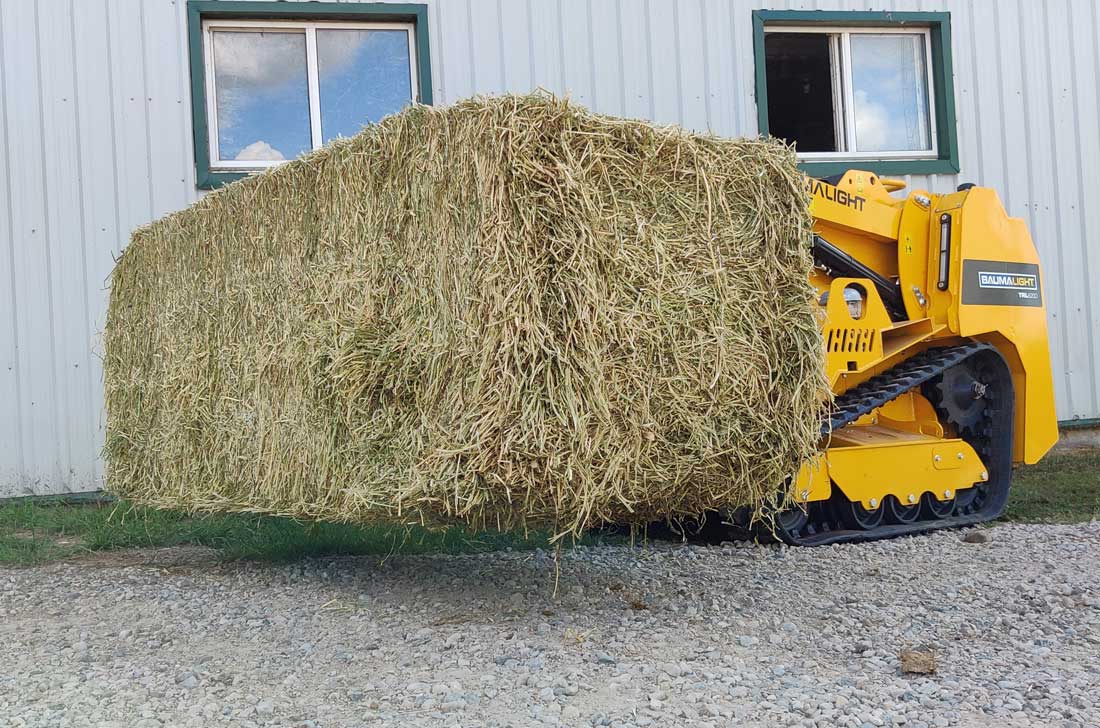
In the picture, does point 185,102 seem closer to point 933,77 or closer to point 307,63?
point 307,63

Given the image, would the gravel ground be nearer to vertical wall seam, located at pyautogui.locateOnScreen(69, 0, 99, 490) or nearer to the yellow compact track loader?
the yellow compact track loader

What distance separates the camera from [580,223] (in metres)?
3.58

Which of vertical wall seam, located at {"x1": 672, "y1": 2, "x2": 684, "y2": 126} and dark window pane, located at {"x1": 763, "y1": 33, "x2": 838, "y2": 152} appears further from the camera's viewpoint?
dark window pane, located at {"x1": 763, "y1": 33, "x2": 838, "y2": 152}

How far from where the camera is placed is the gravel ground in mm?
3033

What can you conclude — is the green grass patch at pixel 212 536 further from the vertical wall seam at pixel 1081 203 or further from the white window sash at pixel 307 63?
the vertical wall seam at pixel 1081 203

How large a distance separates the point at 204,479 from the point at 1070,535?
4.31 meters

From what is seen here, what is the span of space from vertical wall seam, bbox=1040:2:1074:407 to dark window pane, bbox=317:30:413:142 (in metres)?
5.23

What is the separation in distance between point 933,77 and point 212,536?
663 cm

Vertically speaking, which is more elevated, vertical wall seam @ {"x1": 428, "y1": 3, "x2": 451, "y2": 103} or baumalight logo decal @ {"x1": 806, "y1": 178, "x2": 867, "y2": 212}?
vertical wall seam @ {"x1": 428, "y1": 3, "x2": 451, "y2": 103}

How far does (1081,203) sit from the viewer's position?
9.02m

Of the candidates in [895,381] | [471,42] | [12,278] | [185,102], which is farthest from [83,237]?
[895,381]

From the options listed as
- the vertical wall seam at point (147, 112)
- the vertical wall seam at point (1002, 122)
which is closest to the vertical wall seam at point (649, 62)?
the vertical wall seam at point (1002, 122)

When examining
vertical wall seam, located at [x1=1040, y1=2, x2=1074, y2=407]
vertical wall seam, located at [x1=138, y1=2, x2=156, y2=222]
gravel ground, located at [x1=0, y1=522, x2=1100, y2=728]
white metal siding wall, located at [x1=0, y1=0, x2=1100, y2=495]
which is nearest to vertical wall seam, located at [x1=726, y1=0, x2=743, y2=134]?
white metal siding wall, located at [x1=0, y1=0, x2=1100, y2=495]

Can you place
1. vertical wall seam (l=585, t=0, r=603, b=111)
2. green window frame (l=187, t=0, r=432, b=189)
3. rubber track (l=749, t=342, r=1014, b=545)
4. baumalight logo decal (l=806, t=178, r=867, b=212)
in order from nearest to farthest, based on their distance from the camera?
rubber track (l=749, t=342, r=1014, b=545) → baumalight logo decal (l=806, t=178, r=867, b=212) → green window frame (l=187, t=0, r=432, b=189) → vertical wall seam (l=585, t=0, r=603, b=111)
